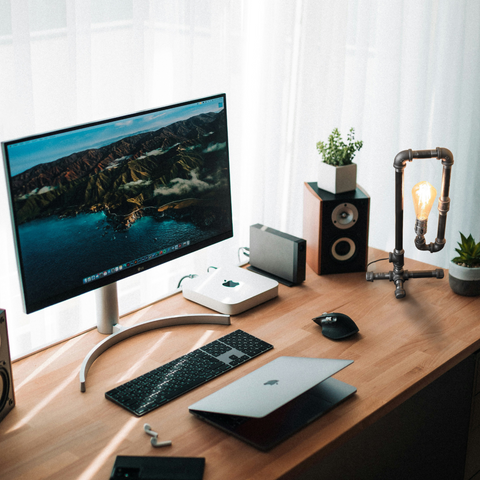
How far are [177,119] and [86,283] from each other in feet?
1.44

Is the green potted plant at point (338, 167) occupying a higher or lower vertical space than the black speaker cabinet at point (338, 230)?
higher

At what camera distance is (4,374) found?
3.75 feet

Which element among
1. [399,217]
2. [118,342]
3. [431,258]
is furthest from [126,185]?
[431,258]

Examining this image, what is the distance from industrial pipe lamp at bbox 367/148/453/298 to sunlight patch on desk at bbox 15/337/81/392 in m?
0.85

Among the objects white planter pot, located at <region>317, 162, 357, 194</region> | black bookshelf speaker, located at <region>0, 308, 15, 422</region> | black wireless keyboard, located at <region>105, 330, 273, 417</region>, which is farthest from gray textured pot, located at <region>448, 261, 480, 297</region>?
black bookshelf speaker, located at <region>0, 308, 15, 422</region>

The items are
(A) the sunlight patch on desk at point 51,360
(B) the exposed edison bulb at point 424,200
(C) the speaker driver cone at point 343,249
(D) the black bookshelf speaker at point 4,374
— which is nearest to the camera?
(D) the black bookshelf speaker at point 4,374

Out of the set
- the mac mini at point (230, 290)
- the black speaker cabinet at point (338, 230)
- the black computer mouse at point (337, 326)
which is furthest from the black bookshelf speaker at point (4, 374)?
the black speaker cabinet at point (338, 230)

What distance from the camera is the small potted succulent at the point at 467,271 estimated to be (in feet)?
5.27

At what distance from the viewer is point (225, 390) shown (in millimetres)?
1171

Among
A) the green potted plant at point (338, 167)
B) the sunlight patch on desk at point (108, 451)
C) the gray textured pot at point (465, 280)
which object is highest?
the green potted plant at point (338, 167)

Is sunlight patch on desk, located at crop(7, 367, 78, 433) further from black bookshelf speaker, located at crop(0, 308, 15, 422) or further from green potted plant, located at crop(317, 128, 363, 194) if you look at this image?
green potted plant, located at crop(317, 128, 363, 194)

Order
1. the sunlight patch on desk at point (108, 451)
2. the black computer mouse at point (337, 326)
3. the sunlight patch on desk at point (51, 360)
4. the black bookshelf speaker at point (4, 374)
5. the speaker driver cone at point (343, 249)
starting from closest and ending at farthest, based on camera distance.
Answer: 1. the sunlight patch on desk at point (108, 451)
2. the black bookshelf speaker at point (4, 374)
3. the sunlight patch on desk at point (51, 360)
4. the black computer mouse at point (337, 326)
5. the speaker driver cone at point (343, 249)

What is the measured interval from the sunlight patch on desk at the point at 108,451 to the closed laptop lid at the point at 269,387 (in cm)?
12

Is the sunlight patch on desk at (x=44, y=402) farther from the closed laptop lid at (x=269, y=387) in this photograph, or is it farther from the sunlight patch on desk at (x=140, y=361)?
the closed laptop lid at (x=269, y=387)
